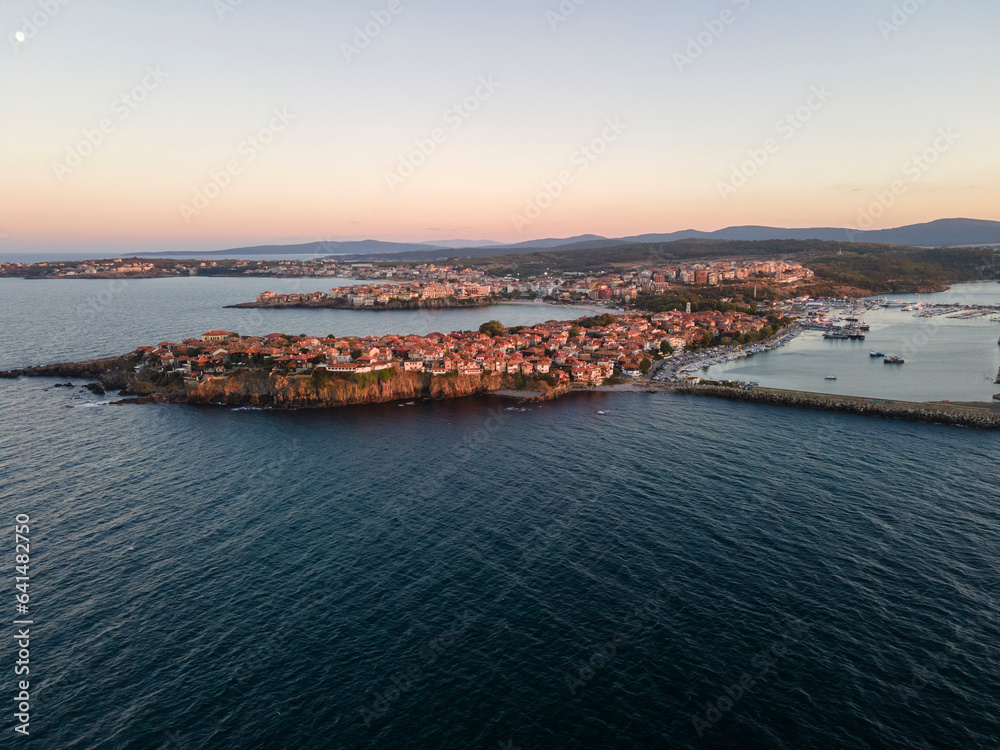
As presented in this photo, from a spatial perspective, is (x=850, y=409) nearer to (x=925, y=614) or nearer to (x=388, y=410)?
(x=925, y=614)

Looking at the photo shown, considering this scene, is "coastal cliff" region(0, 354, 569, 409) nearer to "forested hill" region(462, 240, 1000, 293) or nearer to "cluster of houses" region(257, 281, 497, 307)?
"cluster of houses" region(257, 281, 497, 307)

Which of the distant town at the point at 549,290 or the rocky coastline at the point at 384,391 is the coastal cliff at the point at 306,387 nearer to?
the rocky coastline at the point at 384,391

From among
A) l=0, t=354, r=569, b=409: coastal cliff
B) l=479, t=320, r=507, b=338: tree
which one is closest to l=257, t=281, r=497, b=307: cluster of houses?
l=479, t=320, r=507, b=338: tree

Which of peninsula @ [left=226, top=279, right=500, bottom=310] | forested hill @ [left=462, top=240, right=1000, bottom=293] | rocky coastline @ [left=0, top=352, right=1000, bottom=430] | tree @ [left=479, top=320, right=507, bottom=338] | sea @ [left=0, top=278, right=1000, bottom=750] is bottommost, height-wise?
sea @ [left=0, top=278, right=1000, bottom=750]

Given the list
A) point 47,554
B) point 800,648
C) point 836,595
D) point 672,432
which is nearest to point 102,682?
point 47,554

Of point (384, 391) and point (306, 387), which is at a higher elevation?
point (306, 387)

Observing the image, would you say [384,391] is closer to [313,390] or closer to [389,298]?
[313,390]

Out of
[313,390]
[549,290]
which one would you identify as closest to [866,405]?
[313,390]
